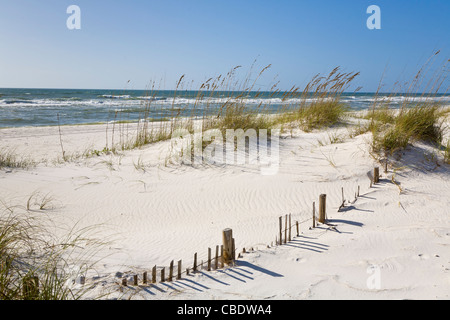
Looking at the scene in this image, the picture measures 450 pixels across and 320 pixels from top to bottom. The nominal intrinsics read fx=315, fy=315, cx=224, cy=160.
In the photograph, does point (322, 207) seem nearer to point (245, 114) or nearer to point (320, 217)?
point (320, 217)

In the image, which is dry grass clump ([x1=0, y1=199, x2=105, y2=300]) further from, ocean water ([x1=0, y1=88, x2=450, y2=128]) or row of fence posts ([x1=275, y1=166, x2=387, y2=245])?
ocean water ([x1=0, y1=88, x2=450, y2=128])

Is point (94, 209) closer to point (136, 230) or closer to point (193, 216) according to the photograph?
point (136, 230)

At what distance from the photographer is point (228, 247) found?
7.72 feet

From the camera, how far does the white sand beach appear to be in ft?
6.97

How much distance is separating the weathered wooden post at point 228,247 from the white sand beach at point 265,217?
0.09 meters

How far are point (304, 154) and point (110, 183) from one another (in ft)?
9.95

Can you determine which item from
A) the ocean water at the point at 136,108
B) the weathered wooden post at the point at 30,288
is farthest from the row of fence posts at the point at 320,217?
the ocean water at the point at 136,108

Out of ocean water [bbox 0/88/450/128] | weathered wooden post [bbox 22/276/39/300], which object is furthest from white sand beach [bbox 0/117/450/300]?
ocean water [bbox 0/88/450/128]

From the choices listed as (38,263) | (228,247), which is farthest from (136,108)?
(228,247)

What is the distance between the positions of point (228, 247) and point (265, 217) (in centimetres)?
126

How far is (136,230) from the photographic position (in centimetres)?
327

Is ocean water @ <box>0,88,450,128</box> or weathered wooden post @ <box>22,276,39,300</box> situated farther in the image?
ocean water @ <box>0,88,450,128</box>

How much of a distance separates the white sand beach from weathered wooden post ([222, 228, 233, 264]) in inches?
3.6

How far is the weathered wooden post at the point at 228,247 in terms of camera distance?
231 centimetres
